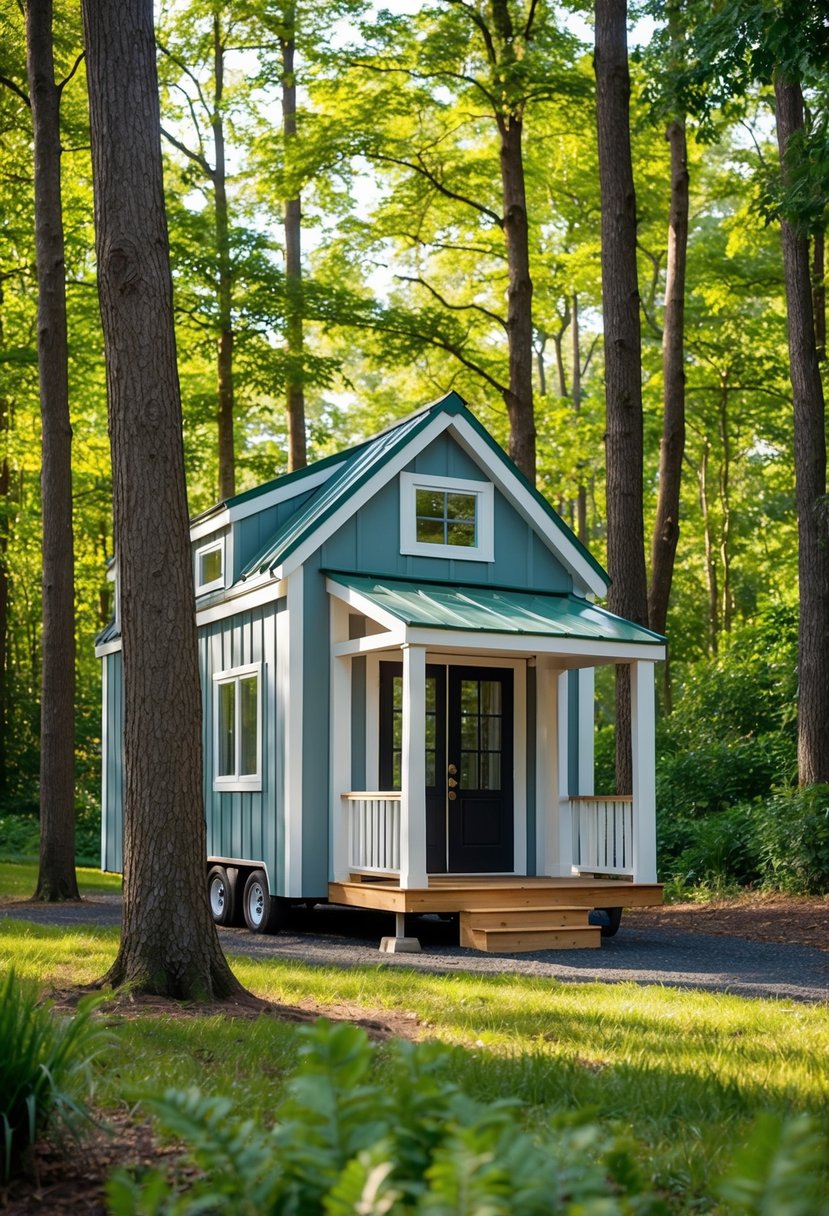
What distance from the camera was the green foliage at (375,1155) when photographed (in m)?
2.46

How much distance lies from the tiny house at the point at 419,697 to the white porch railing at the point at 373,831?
0.07ft

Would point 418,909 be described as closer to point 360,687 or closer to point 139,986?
point 360,687

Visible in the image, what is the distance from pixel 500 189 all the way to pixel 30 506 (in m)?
12.1

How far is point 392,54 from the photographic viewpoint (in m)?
20.9

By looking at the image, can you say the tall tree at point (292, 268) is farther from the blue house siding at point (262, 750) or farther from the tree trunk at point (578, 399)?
the tree trunk at point (578, 399)

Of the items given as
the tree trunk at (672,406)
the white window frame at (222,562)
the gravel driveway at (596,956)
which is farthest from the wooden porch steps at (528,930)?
the tree trunk at (672,406)

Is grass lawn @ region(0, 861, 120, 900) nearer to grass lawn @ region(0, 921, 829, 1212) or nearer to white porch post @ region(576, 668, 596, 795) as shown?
white porch post @ region(576, 668, 596, 795)

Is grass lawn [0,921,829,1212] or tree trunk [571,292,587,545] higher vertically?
tree trunk [571,292,587,545]

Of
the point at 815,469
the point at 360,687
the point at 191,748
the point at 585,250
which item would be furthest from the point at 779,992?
the point at 585,250

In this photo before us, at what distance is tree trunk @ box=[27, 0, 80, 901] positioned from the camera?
15.0 m

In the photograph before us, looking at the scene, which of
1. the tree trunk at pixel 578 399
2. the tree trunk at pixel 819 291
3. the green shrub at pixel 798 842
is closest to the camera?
the green shrub at pixel 798 842

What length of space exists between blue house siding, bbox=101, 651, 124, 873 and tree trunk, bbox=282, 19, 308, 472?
20.1 ft

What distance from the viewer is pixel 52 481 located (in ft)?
49.9

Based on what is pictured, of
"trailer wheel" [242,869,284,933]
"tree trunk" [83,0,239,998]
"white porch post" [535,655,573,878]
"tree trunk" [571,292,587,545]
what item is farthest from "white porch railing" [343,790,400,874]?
"tree trunk" [571,292,587,545]
